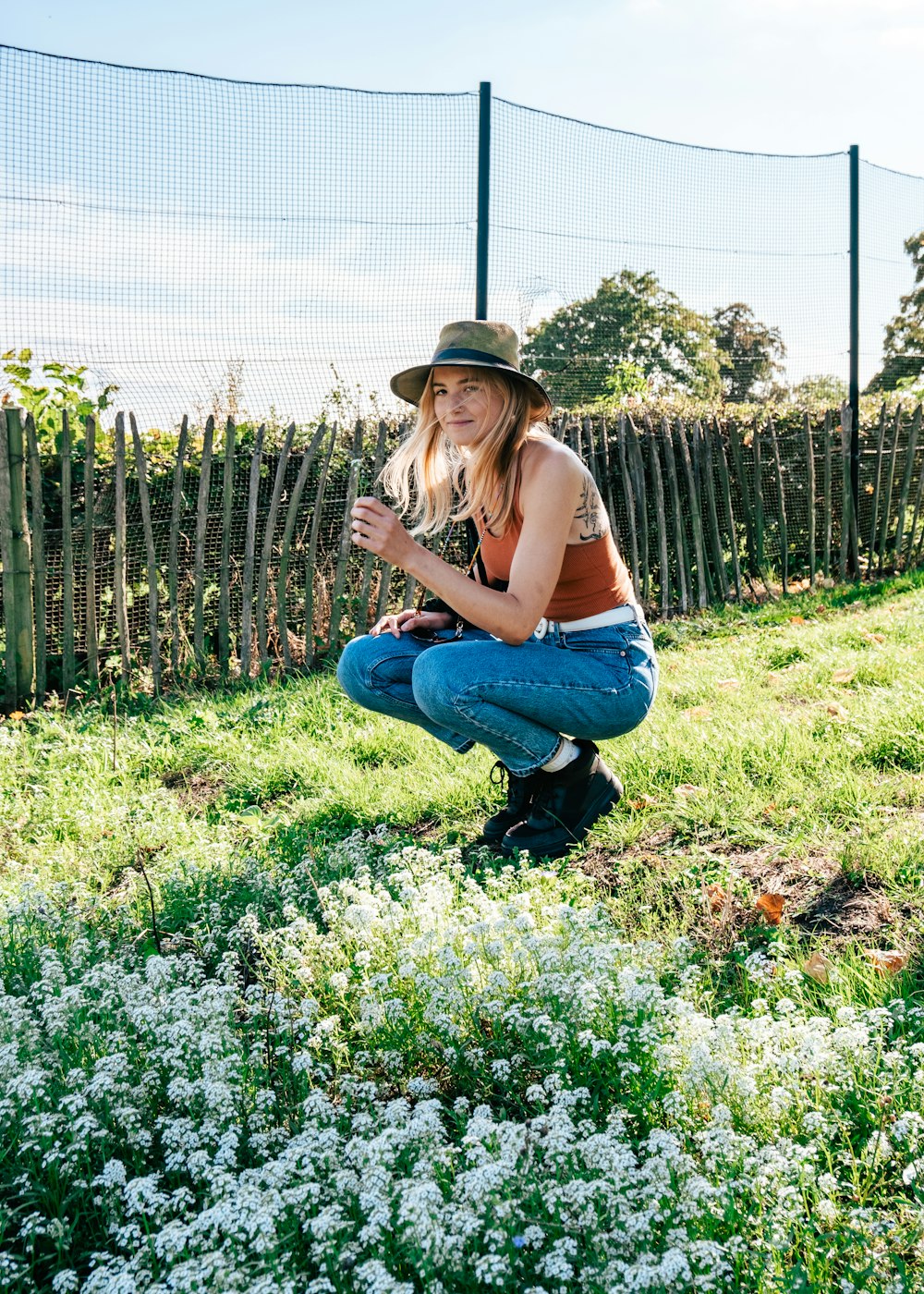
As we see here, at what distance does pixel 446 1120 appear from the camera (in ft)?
6.58

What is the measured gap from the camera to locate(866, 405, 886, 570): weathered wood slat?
8.70m

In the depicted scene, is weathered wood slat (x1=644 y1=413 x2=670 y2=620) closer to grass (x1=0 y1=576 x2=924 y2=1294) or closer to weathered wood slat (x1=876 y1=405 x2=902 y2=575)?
weathered wood slat (x1=876 y1=405 x2=902 y2=575)

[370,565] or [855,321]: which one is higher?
[855,321]

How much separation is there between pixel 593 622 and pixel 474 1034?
4.55 ft

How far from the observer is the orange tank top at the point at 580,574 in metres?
3.06

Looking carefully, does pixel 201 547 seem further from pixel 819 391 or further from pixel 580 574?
pixel 819 391

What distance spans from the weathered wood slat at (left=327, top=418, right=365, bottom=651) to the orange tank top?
2.81 m

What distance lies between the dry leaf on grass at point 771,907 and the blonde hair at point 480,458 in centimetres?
125

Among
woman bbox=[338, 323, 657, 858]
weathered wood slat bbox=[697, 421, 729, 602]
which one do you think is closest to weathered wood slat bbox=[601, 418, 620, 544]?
weathered wood slat bbox=[697, 421, 729, 602]

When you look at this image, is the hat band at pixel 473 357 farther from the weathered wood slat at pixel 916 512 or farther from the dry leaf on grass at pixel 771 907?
the weathered wood slat at pixel 916 512

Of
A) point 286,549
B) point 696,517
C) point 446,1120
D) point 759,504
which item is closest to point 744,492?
point 759,504

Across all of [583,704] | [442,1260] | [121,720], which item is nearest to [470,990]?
[442,1260]

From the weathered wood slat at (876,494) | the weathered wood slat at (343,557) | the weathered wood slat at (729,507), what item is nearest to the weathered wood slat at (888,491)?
the weathered wood slat at (876,494)

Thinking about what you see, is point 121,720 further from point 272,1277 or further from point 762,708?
point 272,1277
